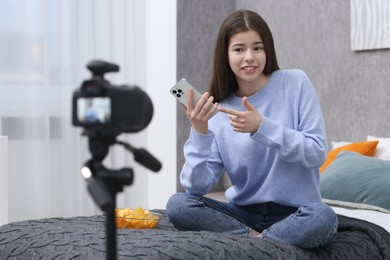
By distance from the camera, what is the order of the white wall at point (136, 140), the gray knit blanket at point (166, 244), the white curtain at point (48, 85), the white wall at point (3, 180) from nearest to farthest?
the gray knit blanket at point (166, 244) → the white wall at point (3, 180) → the white curtain at point (48, 85) → the white wall at point (136, 140)

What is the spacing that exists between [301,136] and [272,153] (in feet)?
0.52

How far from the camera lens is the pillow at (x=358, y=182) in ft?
9.23

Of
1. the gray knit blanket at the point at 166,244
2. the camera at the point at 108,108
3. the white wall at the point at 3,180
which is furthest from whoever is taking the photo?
the white wall at the point at 3,180

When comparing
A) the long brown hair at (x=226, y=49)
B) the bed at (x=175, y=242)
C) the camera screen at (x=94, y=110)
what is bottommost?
the bed at (x=175, y=242)

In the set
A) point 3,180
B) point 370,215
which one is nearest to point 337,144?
point 370,215

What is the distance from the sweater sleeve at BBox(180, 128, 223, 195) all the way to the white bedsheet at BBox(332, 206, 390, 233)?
1.98 feet

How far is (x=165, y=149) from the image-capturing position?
4520mm

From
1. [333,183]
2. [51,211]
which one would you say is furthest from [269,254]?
[51,211]

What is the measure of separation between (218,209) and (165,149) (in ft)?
7.23

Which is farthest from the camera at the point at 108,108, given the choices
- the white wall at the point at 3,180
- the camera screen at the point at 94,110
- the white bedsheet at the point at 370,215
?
the white wall at the point at 3,180

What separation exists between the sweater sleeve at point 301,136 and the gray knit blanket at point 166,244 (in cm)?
26

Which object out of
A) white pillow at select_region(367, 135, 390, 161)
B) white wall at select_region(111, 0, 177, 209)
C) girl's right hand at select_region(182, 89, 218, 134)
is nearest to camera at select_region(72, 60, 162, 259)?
girl's right hand at select_region(182, 89, 218, 134)

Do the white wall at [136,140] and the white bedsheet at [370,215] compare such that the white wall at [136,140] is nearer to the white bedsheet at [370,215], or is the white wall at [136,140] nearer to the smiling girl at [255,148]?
the white bedsheet at [370,215]

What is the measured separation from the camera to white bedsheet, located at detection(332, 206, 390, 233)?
2497mm
